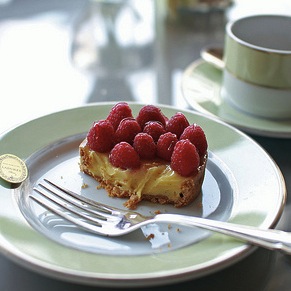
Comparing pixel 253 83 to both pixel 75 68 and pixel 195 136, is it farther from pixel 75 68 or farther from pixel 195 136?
pixel 75 68

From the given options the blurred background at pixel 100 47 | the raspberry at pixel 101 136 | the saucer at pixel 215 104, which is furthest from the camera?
the blurred background at pixel 100 47

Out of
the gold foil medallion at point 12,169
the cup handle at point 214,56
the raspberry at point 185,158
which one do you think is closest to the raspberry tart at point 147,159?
the raspberry at point 185,158

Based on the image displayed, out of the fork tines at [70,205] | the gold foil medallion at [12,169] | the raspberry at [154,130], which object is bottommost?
the fork tines at [70,205]

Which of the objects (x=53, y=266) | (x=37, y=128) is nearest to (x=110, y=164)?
(x=37, y=128)

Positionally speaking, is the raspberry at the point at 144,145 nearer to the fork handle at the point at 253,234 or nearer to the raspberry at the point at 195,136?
the raspberry at the point at 195,136

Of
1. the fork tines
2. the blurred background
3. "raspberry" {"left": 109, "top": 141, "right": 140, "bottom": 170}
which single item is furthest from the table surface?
"raspberry" {"left": 109, "top": 141, "right": 140, "bottom": 170}

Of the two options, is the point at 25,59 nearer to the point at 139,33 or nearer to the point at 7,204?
the point at 139,33

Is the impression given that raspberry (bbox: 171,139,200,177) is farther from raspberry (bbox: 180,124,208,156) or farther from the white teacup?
the white teacup
